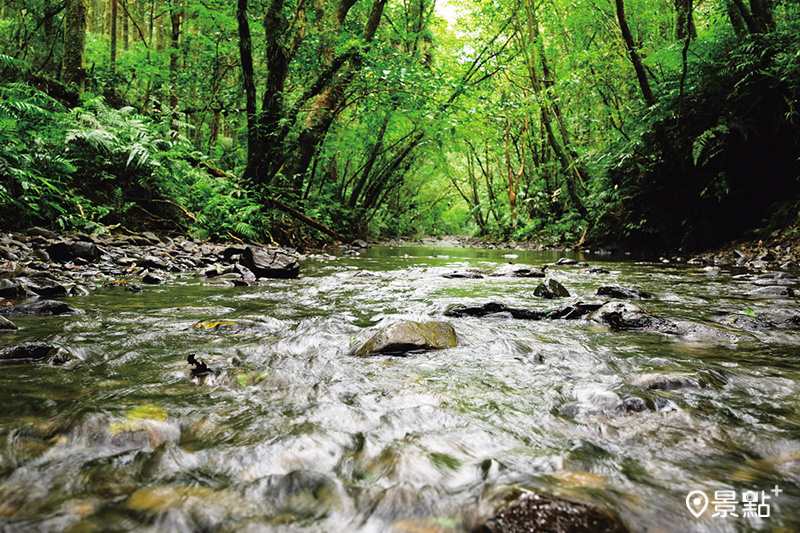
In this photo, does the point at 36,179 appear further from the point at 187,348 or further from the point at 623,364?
the point at 623,364

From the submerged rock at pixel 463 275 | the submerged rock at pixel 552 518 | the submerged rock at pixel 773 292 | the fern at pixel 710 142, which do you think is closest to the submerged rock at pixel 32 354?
the submerged rock at pixel 552 518

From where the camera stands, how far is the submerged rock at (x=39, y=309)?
9.24 ft

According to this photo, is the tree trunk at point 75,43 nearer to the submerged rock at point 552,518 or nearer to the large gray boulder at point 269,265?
the large gray boulder at point 269,265

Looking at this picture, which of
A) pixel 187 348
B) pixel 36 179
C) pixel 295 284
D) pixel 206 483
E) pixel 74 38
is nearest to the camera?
pixel 206 483

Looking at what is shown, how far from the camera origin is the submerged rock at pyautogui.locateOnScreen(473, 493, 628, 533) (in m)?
0.90

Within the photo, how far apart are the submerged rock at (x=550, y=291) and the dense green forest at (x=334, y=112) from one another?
5519mm

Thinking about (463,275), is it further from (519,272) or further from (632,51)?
(632,51)

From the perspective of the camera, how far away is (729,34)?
8.25 meters

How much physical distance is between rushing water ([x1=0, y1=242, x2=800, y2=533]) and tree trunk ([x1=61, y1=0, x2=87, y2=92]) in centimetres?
904

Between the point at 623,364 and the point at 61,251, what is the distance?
6044mm

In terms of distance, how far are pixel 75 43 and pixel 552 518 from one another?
11.9 m

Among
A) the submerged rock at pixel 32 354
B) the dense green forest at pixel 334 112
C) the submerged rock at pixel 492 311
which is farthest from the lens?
the dense green forest at pixel 334 112

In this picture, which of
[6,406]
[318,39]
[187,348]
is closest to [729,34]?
[318,39]

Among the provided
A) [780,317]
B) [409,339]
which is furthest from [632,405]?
[780,317]
